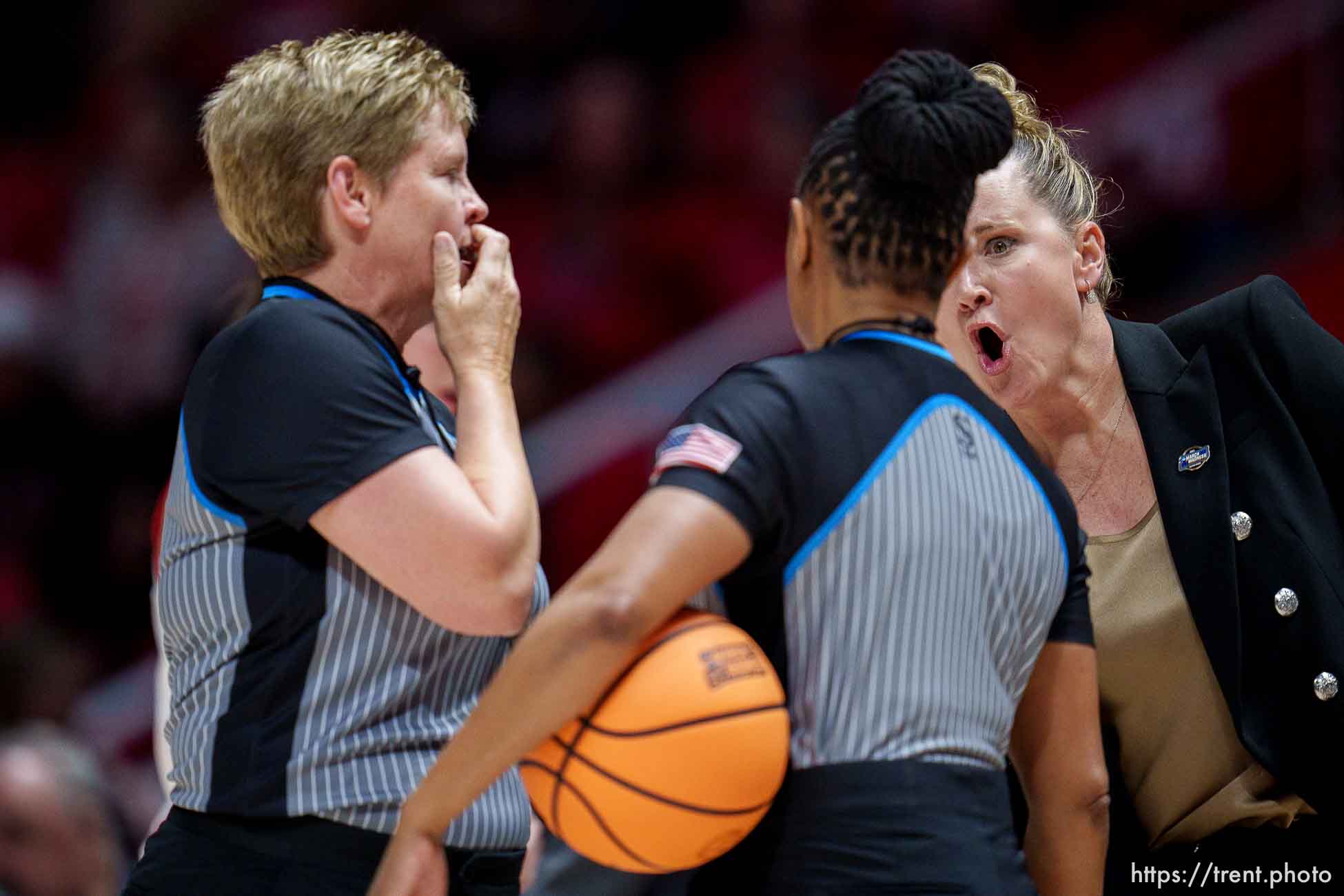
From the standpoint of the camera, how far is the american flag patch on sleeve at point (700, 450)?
216cm

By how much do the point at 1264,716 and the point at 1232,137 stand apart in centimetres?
460

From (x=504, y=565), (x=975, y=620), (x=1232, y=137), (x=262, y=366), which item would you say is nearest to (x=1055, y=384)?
(x=975, y=620)

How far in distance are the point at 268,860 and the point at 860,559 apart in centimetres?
99

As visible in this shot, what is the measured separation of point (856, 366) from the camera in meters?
2.29

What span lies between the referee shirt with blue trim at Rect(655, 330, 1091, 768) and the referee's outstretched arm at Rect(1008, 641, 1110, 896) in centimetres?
26

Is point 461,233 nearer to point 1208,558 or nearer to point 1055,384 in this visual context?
point 1055,384

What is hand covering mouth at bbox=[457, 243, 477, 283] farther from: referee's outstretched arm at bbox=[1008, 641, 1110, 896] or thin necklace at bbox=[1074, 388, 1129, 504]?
thin necklace at bbox=[1074, 388, 1129, 504]

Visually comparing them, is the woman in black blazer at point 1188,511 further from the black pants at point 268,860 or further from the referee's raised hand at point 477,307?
the black pants at point 268,860

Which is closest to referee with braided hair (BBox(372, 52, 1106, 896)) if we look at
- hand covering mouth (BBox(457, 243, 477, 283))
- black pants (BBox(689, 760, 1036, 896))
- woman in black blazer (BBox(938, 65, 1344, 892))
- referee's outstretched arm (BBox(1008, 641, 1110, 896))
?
black pants (BBox(689, 760, 1036, 896))

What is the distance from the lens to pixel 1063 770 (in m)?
2.63

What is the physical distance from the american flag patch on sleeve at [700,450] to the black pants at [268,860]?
2.44 feet

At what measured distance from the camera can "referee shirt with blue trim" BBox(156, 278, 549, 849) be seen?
247cm

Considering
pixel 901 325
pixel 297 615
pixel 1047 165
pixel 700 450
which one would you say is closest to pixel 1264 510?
pixel 1047 165

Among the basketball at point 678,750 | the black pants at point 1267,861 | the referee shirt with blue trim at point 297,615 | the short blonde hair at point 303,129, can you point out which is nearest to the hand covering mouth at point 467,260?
the short blonde hair at point 303,129
